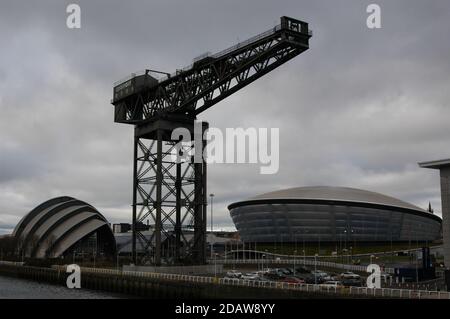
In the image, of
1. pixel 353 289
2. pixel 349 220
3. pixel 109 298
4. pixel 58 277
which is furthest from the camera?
pixel 349 220

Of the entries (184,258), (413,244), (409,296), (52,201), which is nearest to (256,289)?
(409,296)

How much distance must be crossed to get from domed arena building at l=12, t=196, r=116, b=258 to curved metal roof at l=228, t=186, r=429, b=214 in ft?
148

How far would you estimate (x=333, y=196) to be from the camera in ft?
516

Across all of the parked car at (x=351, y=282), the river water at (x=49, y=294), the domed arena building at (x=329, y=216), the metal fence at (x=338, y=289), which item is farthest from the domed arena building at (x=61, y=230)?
the parked car at (x=351, y=282)

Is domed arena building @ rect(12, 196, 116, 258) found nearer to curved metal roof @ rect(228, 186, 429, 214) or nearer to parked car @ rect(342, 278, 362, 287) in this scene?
curved metal roof @ rect(228, 186, 429, 214)

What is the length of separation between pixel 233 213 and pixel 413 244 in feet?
169

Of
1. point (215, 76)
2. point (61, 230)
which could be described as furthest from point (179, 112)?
point (61, 230)

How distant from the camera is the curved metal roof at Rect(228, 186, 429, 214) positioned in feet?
514

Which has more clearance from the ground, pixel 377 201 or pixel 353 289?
pixel 377 201

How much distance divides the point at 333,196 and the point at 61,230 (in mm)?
70502

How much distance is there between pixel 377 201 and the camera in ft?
522

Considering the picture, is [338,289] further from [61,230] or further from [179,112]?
[61,230]

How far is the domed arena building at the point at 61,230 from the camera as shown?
131000mm
